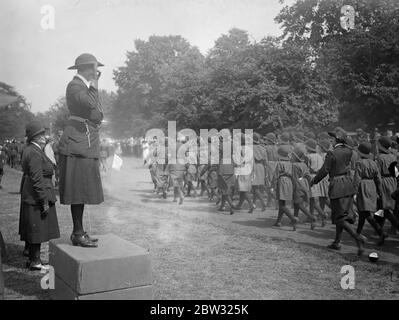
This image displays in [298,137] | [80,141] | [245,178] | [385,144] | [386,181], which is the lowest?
[245,178]

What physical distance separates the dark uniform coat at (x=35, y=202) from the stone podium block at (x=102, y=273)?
5.01ft

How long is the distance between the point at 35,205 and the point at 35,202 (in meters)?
0.05

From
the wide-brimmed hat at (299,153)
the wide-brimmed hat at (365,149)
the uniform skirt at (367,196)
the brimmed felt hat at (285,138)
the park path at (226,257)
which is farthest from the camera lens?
the brimmed felt hat at (285,138)

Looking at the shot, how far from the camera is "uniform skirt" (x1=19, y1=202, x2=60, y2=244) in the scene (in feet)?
20.6

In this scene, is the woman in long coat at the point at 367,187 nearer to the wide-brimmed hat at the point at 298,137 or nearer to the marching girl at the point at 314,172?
the marching girl at the point at 314,172

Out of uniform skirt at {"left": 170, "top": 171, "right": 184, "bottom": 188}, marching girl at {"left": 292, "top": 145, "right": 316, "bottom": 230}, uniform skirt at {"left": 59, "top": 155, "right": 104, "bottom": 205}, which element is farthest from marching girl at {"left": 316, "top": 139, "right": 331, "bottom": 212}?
uniform skirt at {"left": 59, "top": 155, "right": 104, "bottom": 205}

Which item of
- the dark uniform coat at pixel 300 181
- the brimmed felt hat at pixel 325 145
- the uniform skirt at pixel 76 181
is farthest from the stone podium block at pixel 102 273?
the brimmed felt hat at pixel 325 145

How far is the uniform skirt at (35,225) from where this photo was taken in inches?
247

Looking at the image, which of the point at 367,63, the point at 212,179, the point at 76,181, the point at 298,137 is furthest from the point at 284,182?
the point at 367,63

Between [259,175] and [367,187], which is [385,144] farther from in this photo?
[259,175]

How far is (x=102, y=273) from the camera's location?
4.37 meters

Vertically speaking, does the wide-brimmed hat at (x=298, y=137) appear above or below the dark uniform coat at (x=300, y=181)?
above

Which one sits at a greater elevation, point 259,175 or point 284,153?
point 284,153
